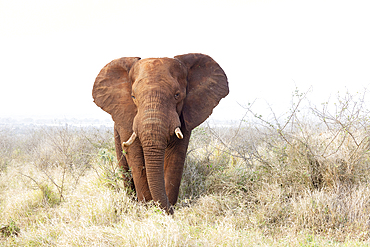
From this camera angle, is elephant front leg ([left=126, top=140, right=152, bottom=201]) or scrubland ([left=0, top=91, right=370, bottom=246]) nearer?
scrubland ([left=0, top=91, right=370, bottom=246])

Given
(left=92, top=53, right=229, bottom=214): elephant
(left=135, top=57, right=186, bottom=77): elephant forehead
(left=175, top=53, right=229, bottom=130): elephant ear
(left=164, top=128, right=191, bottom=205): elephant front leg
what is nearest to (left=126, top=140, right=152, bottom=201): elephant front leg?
(left=92, top=53, right=229, bottom=214): elephant

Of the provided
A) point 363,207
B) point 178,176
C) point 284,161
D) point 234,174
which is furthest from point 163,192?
point 363,207

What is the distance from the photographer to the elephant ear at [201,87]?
5.70m

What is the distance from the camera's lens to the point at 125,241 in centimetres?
339

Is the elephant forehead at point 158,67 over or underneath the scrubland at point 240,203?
over

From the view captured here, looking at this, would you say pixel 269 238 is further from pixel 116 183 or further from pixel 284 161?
pixel 116 183

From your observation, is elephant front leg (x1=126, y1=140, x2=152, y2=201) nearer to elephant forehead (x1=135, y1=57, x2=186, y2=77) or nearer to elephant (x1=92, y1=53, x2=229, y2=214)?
elephant (x1=92, y1=53, x2=229, y2=214)

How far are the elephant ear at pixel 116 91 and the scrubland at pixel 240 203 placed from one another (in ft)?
2.78

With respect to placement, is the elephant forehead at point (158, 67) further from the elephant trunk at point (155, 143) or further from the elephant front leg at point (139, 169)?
the elephant front leg at point (139, 169)

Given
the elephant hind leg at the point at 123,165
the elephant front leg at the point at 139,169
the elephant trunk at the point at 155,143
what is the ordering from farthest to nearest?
the elephant hind leg at the point at 123,165 → the elephant front leg at the point at 139,169 → the elephant trunk at the point at 155,143

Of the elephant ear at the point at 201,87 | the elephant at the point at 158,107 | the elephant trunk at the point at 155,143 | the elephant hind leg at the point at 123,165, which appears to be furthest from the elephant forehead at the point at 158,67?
the elephant hind leg at the point at 123,165

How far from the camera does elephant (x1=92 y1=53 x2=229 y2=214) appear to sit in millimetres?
4820

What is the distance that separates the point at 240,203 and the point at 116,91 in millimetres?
3215

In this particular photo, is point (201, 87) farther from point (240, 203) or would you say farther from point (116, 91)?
point (240, 203)
